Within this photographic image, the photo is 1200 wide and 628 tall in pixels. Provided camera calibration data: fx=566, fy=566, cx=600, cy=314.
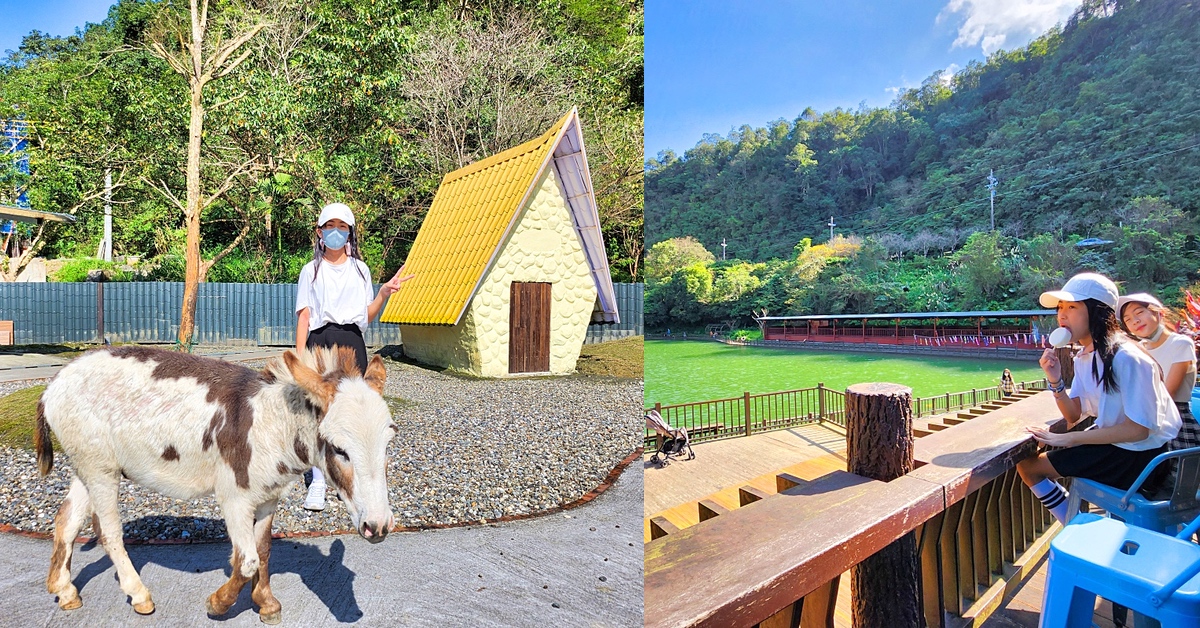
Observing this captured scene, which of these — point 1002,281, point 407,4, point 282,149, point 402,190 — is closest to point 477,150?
point 407,4

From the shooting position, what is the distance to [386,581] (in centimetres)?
117

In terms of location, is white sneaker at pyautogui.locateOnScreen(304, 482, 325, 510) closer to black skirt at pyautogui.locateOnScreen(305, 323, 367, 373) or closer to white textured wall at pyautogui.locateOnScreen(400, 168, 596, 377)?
black skirt at pyautogui.locateOnScreen(305, 323, 367, 373)

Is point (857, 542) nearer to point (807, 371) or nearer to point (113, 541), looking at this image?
point (113, 541)

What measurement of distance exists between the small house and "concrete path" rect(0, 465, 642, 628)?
141cm

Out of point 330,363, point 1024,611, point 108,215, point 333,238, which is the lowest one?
point 1024,611

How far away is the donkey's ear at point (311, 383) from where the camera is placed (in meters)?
0.87

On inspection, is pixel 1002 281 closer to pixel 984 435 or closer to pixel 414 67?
pixel 984 435

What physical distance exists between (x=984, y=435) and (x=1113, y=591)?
659 millimetres

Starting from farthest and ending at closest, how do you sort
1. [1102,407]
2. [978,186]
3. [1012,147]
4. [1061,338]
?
[1012,147] → [978,186] → [1061,338] → [1102,407]

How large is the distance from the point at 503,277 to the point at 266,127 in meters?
1.24

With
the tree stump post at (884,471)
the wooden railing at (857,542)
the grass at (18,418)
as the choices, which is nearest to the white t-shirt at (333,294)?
the grass at (18,418)

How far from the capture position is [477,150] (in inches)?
135

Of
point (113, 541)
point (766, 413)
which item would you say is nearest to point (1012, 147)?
point (766, 413)

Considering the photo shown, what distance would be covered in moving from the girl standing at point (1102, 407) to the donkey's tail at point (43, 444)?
2.11 m
